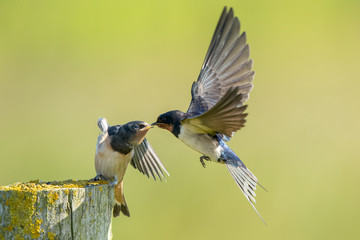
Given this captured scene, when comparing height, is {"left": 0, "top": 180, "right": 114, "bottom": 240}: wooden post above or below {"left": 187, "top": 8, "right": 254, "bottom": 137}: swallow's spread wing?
below

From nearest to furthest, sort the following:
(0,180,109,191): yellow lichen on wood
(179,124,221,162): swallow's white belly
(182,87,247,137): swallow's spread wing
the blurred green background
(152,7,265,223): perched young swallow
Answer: (0,180,109,191): yellow lichen on wood < (182,87,247,137): swallow's spread wing < (152,7,265,223): perched young swallow < (179,124,221,162): swallow's white belly < the blurred green background

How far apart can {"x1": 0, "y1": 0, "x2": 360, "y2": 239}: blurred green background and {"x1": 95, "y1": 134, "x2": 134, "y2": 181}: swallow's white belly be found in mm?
3494

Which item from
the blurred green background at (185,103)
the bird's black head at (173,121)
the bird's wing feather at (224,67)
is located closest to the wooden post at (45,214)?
the bird's black head at (173,121)

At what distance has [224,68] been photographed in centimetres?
534

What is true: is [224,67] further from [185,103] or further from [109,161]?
[185,103]

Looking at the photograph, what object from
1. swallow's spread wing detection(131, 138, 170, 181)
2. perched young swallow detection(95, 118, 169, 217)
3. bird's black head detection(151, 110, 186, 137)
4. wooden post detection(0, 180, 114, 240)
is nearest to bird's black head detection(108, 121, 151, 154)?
perched young swallow detection(95, 118, 169, 217)

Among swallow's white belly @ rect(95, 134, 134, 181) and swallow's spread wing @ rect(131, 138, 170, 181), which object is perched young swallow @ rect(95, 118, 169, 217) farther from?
swallow's spread wing @ rect(131, 138, 170, 181)

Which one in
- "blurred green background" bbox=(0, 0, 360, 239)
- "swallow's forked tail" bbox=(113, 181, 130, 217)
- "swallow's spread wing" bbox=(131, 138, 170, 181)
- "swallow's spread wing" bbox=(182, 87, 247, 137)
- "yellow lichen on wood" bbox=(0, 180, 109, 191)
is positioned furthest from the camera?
"blurred green background" bbox=(0, 0, 360, 239)

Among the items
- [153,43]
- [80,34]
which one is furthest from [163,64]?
[80,34]

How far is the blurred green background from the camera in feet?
29.0

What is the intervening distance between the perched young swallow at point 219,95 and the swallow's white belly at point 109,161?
48 cm

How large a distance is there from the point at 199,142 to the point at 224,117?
78cm

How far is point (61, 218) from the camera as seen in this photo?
3283 mm

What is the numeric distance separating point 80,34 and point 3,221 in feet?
31.7
